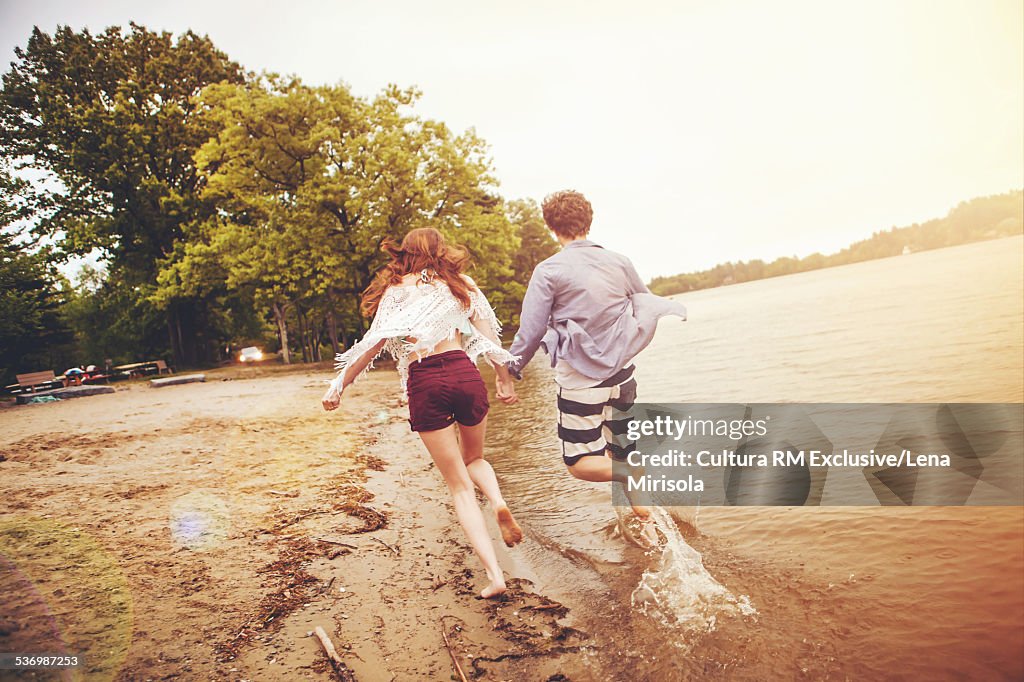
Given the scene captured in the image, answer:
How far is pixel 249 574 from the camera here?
3219 millimetres

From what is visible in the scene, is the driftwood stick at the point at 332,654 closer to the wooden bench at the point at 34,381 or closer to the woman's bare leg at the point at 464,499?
the woman's bare leg at the point at 464,499

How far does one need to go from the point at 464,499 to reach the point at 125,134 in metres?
29.0

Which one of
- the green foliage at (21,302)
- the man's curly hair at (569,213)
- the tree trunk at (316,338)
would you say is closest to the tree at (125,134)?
the tree trunk at (316,338)

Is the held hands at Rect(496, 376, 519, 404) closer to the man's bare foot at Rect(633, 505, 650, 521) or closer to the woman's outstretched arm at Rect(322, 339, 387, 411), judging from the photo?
the woman's outstretched arm at Rect(322, 339, 387, 411)

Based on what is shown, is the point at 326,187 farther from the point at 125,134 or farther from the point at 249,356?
the point at 249,356

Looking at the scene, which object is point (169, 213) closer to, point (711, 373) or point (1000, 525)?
point (711, 373)

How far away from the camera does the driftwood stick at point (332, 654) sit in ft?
7.88

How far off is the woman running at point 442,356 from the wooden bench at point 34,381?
15419mm

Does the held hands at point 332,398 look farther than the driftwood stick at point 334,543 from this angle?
No

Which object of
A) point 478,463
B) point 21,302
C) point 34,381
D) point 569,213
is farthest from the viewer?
point 34,381

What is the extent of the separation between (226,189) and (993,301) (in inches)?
1053

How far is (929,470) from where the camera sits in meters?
4.75

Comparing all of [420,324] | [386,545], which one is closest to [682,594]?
[386,545]

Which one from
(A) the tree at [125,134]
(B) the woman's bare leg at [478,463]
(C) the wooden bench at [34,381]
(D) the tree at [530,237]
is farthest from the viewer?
(D) the tree at [530,237]
